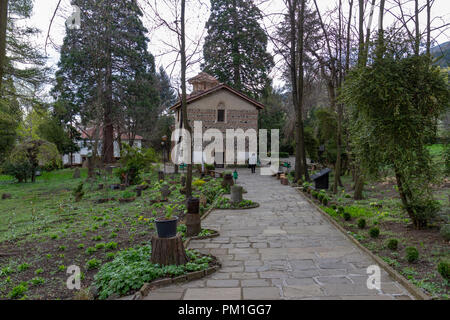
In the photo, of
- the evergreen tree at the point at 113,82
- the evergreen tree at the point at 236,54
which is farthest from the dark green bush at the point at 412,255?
the evergreen tree at the point at 236,54

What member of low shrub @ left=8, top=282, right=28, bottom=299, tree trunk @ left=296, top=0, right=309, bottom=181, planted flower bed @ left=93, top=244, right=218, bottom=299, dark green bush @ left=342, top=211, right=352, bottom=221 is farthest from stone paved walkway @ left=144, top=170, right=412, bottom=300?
tree trunk @ left=296, top=0, right=309, bottom=181

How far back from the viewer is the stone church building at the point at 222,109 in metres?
26.1

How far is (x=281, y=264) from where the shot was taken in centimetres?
505

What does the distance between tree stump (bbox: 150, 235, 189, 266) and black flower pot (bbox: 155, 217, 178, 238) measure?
0.08 meters

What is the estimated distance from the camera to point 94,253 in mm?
6562

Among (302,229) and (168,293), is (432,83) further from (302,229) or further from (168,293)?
(168,293)

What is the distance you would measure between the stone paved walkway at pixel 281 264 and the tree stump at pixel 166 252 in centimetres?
50

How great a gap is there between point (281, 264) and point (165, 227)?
1892mm

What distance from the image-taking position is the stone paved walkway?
396cm

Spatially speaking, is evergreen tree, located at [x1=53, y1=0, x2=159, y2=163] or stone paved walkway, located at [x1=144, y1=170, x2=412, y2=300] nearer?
stone paved walkway, located at [x1=144, y1=170, x2=412, y2=300]

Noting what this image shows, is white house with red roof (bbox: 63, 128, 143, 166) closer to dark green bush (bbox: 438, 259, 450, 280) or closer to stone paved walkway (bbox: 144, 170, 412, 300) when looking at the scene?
stone paved walkway (bbox: 144, 170, 412, 300)

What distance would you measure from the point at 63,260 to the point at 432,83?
312 inches

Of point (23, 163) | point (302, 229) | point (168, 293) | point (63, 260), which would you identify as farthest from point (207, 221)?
point (23, 163)
